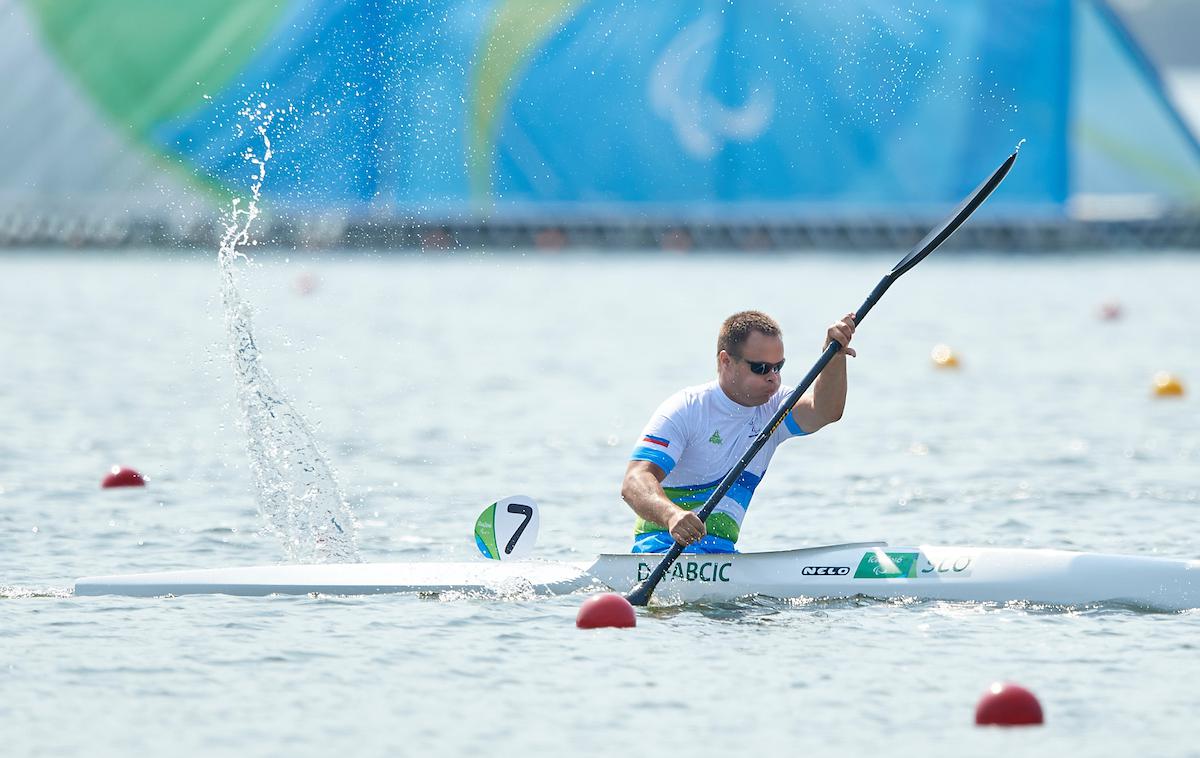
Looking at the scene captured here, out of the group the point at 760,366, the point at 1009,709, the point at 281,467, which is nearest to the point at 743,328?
the point at 760,366

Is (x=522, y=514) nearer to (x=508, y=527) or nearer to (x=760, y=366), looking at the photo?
(x=508, y=527)

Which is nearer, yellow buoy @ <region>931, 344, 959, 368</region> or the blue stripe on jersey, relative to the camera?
the blue stripe on jersey

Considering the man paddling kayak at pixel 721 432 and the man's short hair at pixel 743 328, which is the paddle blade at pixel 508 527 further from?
the man's short hair at pixel 743 328

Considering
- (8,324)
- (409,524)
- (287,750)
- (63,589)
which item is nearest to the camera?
(287,750)

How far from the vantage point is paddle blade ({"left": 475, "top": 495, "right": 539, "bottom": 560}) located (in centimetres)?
1099

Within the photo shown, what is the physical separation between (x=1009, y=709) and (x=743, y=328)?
2812mm

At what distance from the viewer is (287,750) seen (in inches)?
307

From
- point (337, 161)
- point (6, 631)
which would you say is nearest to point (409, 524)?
point (6, 631)

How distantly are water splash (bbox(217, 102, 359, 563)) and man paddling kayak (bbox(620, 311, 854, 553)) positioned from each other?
287cm

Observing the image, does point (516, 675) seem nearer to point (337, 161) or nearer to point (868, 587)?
point (868, 587)

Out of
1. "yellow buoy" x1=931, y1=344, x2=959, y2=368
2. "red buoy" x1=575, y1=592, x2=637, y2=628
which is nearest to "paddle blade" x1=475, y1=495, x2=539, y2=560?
"red buoy" x1=575, y1=592, x2=637, y2=628

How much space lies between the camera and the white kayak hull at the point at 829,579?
10.5 metres

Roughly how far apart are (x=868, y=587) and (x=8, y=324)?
964 inches

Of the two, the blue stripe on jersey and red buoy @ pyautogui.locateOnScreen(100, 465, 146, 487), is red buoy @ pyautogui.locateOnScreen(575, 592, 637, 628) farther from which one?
red buoy @ pyautogui.locateOnScreen(100, 465, 146, 487)
